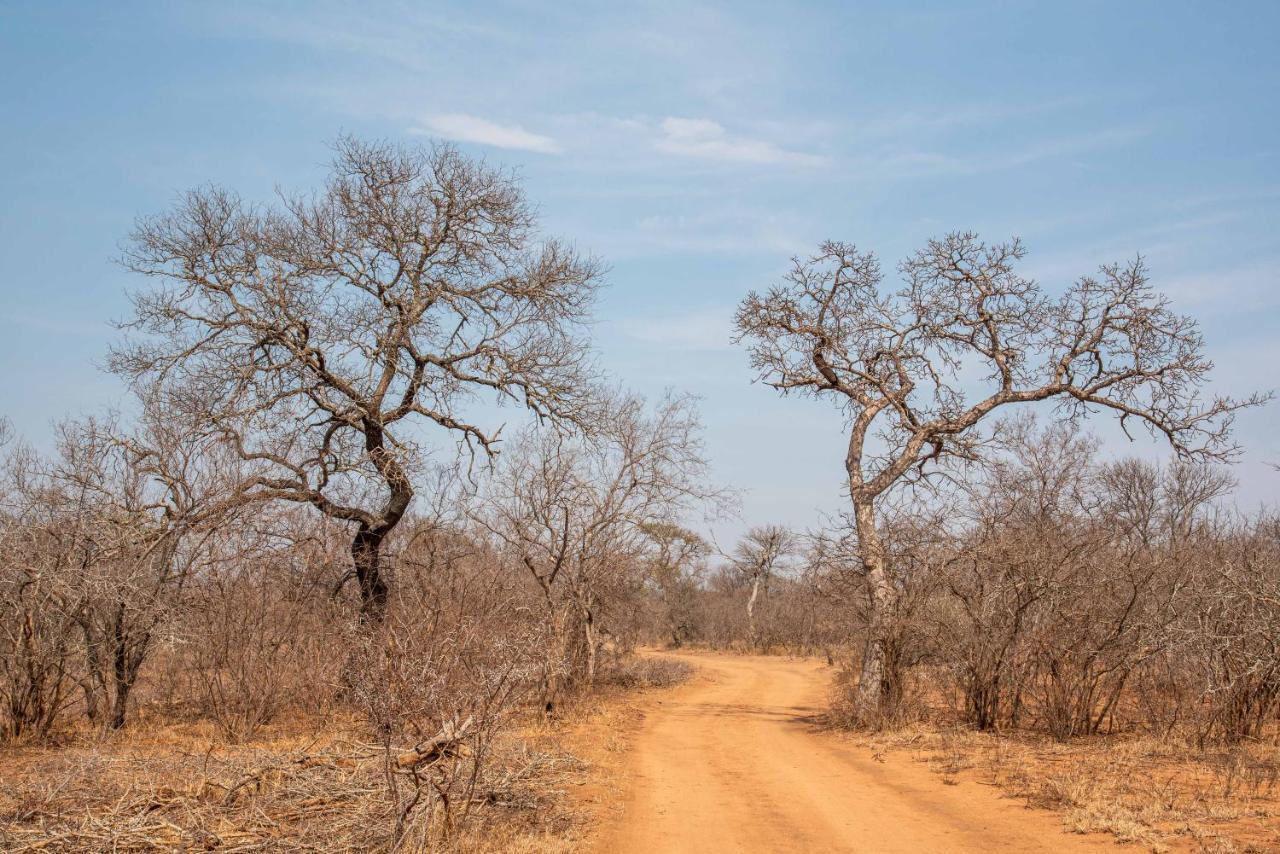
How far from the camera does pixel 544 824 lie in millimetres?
8250

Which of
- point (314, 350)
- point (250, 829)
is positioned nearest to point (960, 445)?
point (314, 350)

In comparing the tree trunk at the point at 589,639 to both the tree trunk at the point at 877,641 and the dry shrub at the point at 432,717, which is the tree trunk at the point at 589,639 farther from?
the dry shrub at the point at 432,717

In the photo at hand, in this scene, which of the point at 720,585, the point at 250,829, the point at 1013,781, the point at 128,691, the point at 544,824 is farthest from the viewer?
the point at 720,585

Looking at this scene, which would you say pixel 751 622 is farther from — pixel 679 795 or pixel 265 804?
pixel 265 804

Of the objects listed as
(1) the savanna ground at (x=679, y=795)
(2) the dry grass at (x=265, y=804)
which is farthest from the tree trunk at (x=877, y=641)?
(2) the dry grass at (x=265, y=804)

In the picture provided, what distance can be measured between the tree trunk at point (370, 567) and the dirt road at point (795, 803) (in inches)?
191

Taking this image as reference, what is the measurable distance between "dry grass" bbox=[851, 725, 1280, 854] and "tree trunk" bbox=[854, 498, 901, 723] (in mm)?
1217

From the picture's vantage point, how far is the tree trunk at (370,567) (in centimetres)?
1556

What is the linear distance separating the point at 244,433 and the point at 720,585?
153 feet

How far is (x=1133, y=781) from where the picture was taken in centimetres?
923

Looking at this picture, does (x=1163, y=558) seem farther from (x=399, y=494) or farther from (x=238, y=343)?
(x=238, y=343)

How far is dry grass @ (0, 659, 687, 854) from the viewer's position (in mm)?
6738

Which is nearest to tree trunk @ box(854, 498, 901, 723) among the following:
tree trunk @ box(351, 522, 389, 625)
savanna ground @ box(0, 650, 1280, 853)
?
savanna ground @ box(0, 650, 1280, 853)

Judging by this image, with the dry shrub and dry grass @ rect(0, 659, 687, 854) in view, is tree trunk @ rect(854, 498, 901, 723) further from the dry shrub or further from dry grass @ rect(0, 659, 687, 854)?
the dry shrub
